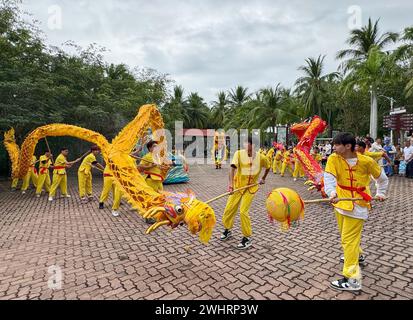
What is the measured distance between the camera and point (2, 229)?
6.02 meters

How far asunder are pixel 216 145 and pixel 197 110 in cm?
1497

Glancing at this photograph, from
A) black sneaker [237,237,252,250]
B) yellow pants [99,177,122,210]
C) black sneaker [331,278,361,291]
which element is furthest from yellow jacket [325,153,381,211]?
yellow pants [99,177,122,210]

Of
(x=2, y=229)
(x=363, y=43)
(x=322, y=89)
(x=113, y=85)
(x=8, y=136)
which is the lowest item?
(x=2, y=229)

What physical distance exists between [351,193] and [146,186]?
2968 mm

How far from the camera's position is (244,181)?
196 inches

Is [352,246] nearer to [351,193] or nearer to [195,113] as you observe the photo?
[351,193]

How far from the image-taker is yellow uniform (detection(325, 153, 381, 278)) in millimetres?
3363

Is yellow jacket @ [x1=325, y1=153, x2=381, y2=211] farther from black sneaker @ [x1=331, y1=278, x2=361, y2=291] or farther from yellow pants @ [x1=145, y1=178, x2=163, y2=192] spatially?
yellow pants @ [x1=145, y1=178, x2=163, y2=192]

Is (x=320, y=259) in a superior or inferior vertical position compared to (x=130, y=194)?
inferior

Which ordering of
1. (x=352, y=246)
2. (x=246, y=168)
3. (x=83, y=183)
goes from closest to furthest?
(x=352, y=246) → (x=246, y=168) → (x=83, y=183)

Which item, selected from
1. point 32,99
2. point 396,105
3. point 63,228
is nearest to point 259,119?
point 396,105

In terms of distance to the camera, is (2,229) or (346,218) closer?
(346,218)

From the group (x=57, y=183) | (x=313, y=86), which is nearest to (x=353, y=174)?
(x=57, y=183)

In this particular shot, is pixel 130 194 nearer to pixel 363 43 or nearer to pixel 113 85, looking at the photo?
pixel 113 85
